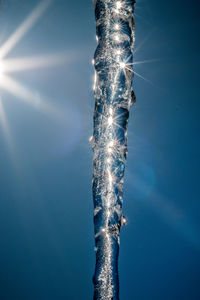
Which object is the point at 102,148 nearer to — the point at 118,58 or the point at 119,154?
the point at 119,154

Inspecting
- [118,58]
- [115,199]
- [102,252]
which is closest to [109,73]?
[118,58]

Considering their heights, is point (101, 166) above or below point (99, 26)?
below

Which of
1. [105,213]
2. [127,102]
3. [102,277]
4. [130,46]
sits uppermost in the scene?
[130,46]

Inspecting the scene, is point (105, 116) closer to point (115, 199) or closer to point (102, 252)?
point (115, 199)

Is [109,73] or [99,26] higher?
[99,26]

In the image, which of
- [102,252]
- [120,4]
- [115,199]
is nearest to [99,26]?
[120,4]

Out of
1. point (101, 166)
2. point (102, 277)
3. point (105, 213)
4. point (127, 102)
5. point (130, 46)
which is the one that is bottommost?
point (102, 277)
